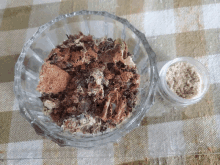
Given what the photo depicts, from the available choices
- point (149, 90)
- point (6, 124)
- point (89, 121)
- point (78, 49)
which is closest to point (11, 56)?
point (6, 124)

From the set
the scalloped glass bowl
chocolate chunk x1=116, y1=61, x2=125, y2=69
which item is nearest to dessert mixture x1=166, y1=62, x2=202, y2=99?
the scalloped glass bowl

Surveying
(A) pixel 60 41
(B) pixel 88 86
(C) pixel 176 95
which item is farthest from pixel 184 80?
(A) pixel 60 41

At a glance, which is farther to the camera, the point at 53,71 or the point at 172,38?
the point at 172,38

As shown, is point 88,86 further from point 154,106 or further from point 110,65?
point 154,106

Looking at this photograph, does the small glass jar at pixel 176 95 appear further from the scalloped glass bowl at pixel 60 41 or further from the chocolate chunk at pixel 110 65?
the chocolate chunk at pixel 110 65

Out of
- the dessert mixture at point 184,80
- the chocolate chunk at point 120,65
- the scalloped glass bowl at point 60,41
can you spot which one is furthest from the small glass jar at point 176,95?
the chocolate chunk at point 120,65

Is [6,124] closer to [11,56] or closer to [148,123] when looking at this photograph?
[11,56]
